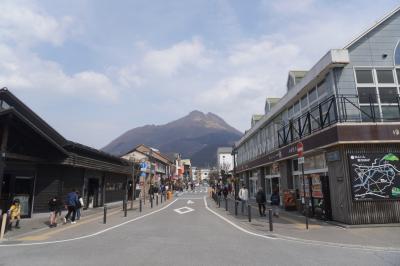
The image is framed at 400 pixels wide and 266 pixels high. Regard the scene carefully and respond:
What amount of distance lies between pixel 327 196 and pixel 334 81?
5.62 m

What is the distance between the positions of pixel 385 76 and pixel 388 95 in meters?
1.09

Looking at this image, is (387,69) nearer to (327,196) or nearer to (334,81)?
(334,81)

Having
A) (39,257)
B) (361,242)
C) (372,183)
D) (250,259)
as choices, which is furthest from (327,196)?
(39,257)

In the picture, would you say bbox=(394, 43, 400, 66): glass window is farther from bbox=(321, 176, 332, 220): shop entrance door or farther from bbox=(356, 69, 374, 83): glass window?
bbox=(321, 176, 332, 220): shop entrance door

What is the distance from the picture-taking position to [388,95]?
1521cm

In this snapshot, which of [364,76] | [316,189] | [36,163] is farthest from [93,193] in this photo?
[364,76]

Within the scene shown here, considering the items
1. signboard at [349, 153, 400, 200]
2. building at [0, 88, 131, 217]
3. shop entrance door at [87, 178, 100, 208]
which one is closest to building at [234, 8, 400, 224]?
signboard at [349, 153, 400, 200]

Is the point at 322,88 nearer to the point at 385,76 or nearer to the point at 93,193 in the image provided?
the point at 385,76

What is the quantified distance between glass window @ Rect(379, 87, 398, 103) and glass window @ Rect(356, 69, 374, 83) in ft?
2.49

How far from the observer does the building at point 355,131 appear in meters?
13.0

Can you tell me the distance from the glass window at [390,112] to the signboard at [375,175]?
2.48 metres

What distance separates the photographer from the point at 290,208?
20406 millimetres

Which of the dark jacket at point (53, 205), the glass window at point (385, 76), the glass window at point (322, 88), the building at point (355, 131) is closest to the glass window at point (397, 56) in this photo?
the building at point (355, 131)

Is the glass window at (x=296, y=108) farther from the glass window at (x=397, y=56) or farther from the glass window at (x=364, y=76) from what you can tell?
the glass window at (x=397, y=56)
